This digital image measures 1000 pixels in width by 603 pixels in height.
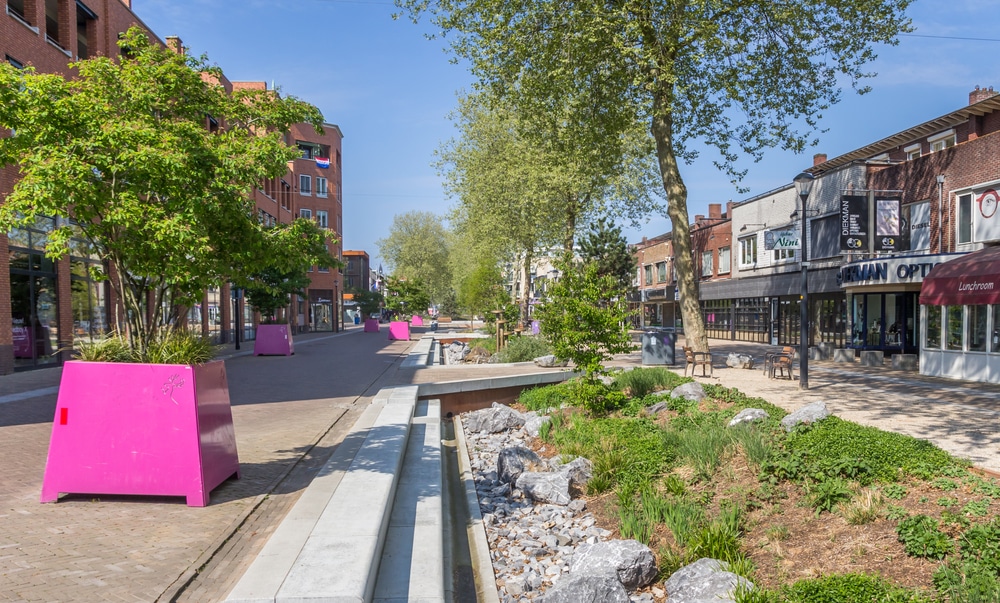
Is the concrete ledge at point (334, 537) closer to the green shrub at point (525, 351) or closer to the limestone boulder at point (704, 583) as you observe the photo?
the limestone boulder at point (704, 583)

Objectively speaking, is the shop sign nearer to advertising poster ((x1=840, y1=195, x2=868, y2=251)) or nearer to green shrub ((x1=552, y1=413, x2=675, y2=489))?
advertising poster ((x1=840, y1=195, x2=868, y2=251))

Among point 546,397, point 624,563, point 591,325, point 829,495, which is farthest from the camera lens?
point 546,397

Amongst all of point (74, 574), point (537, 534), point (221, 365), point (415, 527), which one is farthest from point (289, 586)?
point (537, 534)

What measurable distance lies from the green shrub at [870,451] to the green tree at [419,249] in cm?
6081

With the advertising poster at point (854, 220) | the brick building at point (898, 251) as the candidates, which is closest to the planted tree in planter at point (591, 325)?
the brick building at point (898, 251)

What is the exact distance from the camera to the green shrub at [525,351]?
21078 millimetres

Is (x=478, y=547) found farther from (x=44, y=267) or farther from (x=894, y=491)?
(x=44, y=267)

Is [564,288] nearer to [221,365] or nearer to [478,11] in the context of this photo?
[221,365]

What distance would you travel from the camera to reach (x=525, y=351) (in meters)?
21.2

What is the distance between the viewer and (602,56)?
16797mm

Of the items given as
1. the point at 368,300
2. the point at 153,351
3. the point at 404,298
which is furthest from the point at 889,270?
the point at 368,300

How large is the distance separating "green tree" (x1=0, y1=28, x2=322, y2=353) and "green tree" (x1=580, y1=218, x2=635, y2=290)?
45.0 metres

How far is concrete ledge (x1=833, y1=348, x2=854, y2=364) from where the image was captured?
859 inches

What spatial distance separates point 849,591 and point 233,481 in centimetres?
559
